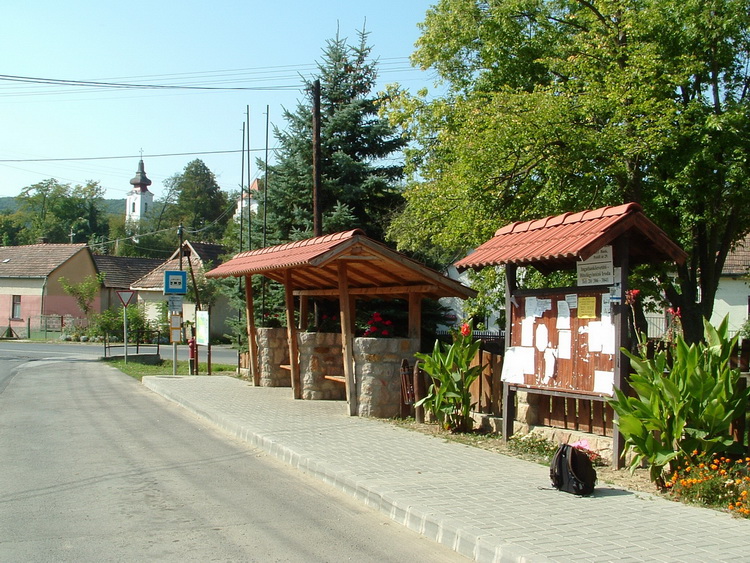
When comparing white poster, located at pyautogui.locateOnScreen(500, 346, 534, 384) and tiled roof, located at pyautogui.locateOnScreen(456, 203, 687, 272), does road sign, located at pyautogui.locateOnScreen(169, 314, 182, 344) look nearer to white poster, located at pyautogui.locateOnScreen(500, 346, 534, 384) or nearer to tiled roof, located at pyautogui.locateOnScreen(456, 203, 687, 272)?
tiled roof, located at pyautogui.locateOnScreen(456, 203, 687, 272)

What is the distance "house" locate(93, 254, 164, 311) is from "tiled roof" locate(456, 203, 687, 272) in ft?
181

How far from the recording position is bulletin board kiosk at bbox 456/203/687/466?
8250 millimetres

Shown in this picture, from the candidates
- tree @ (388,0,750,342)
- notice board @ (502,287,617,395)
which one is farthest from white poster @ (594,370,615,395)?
tree @ (388,0,750,342)

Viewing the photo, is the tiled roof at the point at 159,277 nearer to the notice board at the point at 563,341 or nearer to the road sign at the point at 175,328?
the road sign at the point at 175,328

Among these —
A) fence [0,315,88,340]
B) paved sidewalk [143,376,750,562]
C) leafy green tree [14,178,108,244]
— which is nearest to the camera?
paved sidewalk [143,376,750,562]

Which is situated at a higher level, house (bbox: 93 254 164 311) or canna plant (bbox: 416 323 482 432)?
house (bbox: 93 254 164 311)

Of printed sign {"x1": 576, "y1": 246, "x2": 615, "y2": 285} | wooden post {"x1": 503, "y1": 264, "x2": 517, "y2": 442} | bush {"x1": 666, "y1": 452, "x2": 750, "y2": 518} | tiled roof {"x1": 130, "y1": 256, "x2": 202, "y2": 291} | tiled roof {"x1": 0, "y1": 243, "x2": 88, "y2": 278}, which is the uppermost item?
tiled roof {"x1": 0, "y1": 243, "x2": 88, "y2": 278}

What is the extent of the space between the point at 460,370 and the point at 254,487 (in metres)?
3.77

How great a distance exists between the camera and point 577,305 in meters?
8.87

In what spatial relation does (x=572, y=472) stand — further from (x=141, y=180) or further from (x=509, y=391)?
(x=141, y=180)

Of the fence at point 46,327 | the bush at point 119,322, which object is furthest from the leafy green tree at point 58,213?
the bush at point 119,322

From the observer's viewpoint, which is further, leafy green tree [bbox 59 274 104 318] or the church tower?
the church tower

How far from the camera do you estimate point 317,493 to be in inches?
310

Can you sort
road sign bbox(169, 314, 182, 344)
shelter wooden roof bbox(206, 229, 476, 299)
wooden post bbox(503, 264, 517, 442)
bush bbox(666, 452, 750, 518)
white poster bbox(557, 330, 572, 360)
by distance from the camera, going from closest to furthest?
bush bbox(666, 452, 750, 518) < white poster bbox(557, 330, 572, 360) < wooden post bbox(503, 264, 517, 442) < shelter wooden roof bbox(206, 229, 476, 299) < road sign bbox(169, 314, 182, 344)
